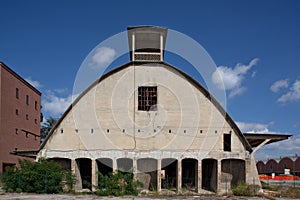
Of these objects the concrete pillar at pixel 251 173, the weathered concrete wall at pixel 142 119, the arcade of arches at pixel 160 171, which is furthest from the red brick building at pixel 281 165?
the weathered concrete wall at pixel 142 119

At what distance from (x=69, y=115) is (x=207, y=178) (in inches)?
455

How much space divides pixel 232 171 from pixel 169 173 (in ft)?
17.2

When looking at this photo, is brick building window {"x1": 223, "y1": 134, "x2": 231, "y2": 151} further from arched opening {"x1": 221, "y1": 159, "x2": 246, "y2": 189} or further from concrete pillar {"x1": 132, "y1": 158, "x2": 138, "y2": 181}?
concrete pillar {"x1": 132, "y1": 158, "x2": 138, "y2": 181}

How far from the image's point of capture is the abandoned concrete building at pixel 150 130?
23547 mm

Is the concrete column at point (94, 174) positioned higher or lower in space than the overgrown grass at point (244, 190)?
higher

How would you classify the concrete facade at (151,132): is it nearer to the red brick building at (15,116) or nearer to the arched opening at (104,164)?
the arched opening at (104,164)

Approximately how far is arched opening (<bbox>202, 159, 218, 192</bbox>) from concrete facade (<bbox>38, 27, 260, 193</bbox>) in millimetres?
78

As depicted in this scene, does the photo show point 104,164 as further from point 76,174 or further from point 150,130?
point 150,130

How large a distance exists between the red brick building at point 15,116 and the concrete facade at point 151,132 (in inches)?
584

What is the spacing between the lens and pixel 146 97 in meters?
24.8

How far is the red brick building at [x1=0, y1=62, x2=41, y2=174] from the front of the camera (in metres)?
36.0

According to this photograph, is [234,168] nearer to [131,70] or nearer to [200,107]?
[200,107]

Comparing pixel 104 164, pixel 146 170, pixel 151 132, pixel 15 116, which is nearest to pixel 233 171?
pixel 146 170

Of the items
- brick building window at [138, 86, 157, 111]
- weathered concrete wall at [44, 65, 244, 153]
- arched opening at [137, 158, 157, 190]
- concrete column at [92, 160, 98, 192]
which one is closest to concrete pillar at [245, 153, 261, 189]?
weathered concrete wall at [44, 65, 244, 153]
